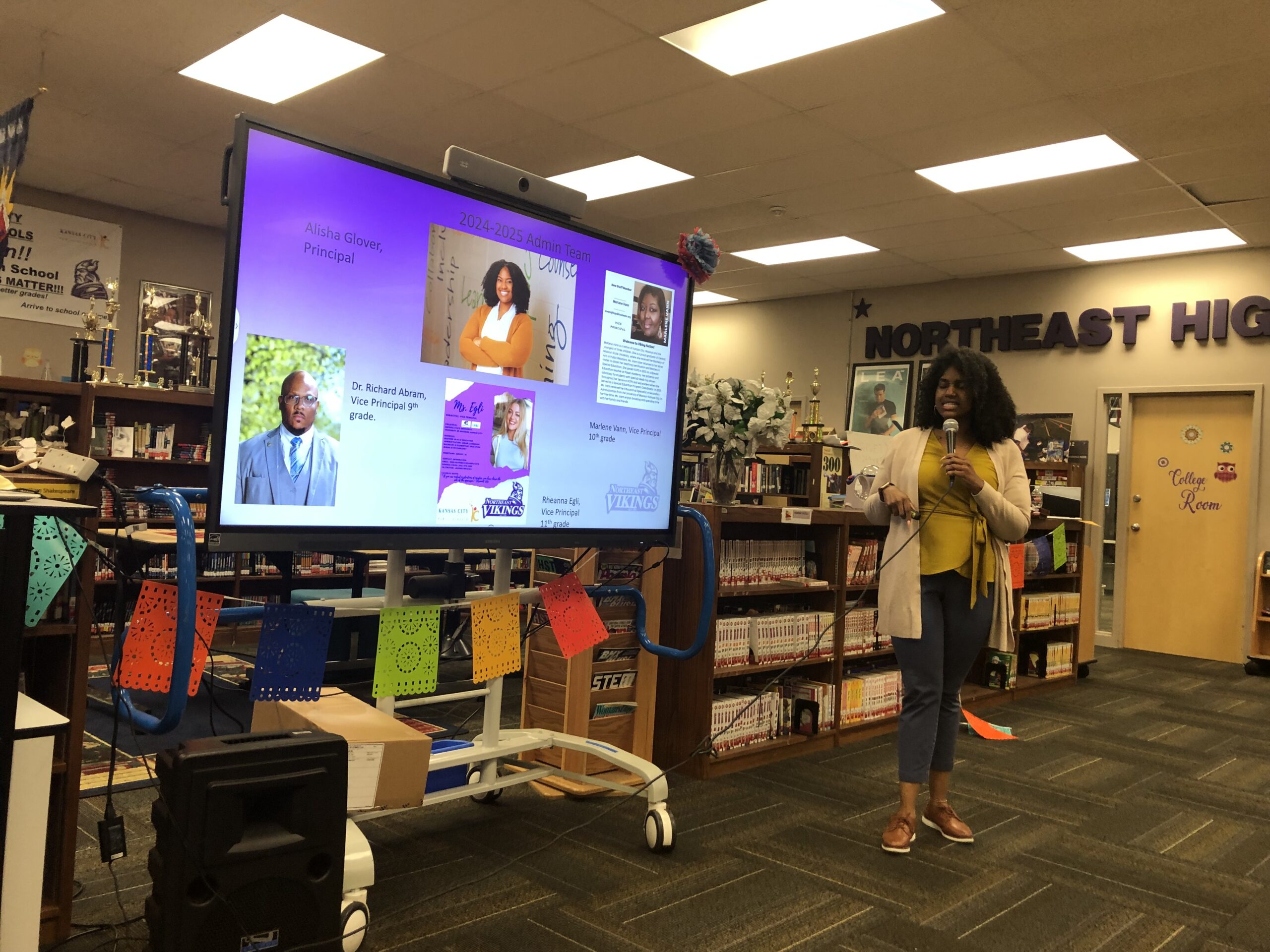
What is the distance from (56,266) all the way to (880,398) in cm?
726

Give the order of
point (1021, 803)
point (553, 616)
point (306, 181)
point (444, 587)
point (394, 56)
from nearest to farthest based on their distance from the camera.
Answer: point (306, 181) → point (444, 587) → point (553, 616) → point (1021, 803) → point (394, 56)

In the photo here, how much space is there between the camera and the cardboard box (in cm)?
203

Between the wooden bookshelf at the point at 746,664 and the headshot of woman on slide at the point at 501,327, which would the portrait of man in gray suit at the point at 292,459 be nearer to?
the headshot of woman on slide at the point at 501,327

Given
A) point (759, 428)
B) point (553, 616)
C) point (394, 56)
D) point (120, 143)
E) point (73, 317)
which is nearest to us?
point (553, 616)

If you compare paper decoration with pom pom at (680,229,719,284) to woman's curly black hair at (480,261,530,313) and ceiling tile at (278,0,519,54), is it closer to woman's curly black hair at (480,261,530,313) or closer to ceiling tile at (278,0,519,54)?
woman's curly black hair at (480,261,530,313)

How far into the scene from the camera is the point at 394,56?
15.1 feet

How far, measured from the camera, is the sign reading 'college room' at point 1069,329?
706cm

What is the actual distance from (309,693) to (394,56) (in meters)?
3.66

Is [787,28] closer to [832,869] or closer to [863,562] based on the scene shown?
[863,562]

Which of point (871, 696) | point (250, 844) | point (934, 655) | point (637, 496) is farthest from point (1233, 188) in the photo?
point (250, 844)

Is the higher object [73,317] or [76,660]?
[73,317]

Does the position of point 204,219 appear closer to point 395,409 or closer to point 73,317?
point 73,317

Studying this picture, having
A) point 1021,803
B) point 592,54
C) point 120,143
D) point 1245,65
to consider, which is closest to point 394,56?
point 592,54

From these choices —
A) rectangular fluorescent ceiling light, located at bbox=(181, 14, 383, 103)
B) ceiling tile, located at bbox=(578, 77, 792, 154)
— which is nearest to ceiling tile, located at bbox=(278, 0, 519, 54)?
rectangular fluorescent ceiling light, located at bbox=(181, 14, 383, 103)
